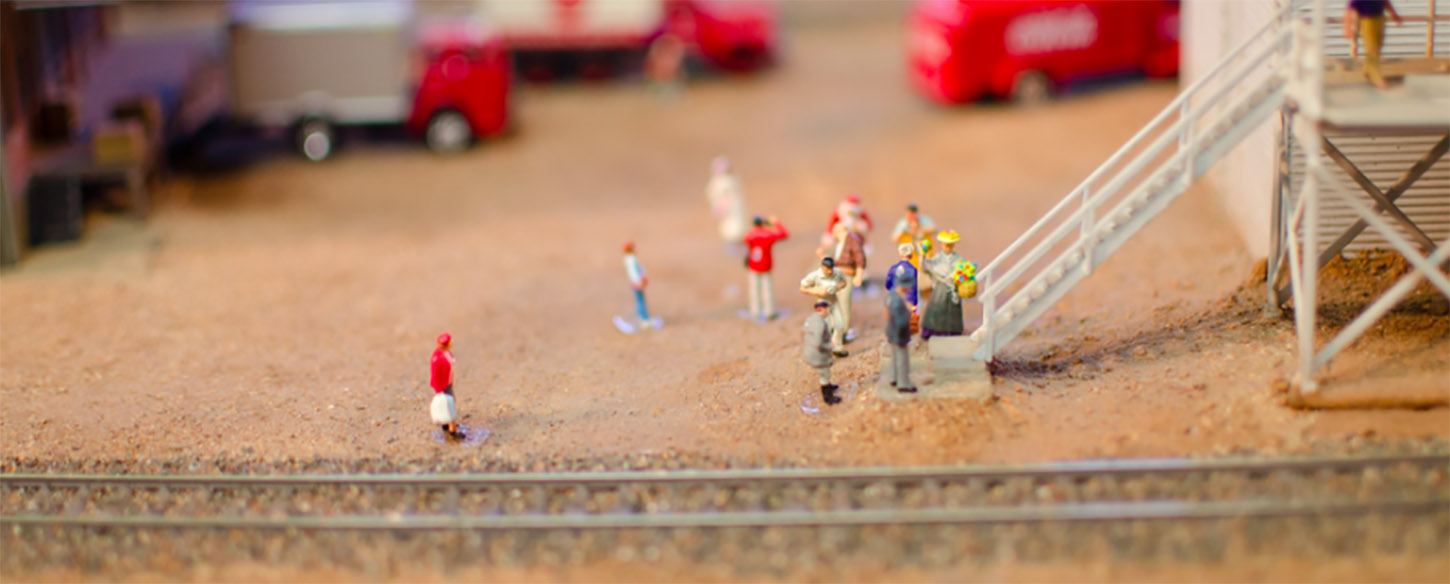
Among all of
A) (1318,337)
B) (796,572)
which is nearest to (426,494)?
(796,572)

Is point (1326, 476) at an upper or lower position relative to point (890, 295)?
lower

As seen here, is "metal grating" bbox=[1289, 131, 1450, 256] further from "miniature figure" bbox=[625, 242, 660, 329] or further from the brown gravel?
"miniature figure" bbox=[625, 242, 660, 329]

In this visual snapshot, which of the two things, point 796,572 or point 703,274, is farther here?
point 703,274

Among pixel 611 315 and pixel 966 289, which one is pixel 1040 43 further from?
pixel 966 289

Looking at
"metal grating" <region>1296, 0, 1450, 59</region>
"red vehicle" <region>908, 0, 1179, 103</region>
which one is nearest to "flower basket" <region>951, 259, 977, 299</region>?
"metal grating" <region>1296, 0, 1450, 59</region>

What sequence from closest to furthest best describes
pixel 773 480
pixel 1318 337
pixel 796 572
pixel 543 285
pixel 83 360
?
pixel 796 572
pixel 773 480
pixel 1318 337
pixel 83 360
pixel 543 285

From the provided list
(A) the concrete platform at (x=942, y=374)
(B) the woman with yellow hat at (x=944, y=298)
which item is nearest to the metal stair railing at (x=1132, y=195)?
(A) the concrete platform at (x=942, y=374)

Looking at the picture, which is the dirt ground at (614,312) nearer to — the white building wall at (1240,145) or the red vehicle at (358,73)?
the white building wall at (1240,145)

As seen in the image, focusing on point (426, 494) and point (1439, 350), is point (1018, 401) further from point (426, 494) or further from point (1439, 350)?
point (426, 494)
